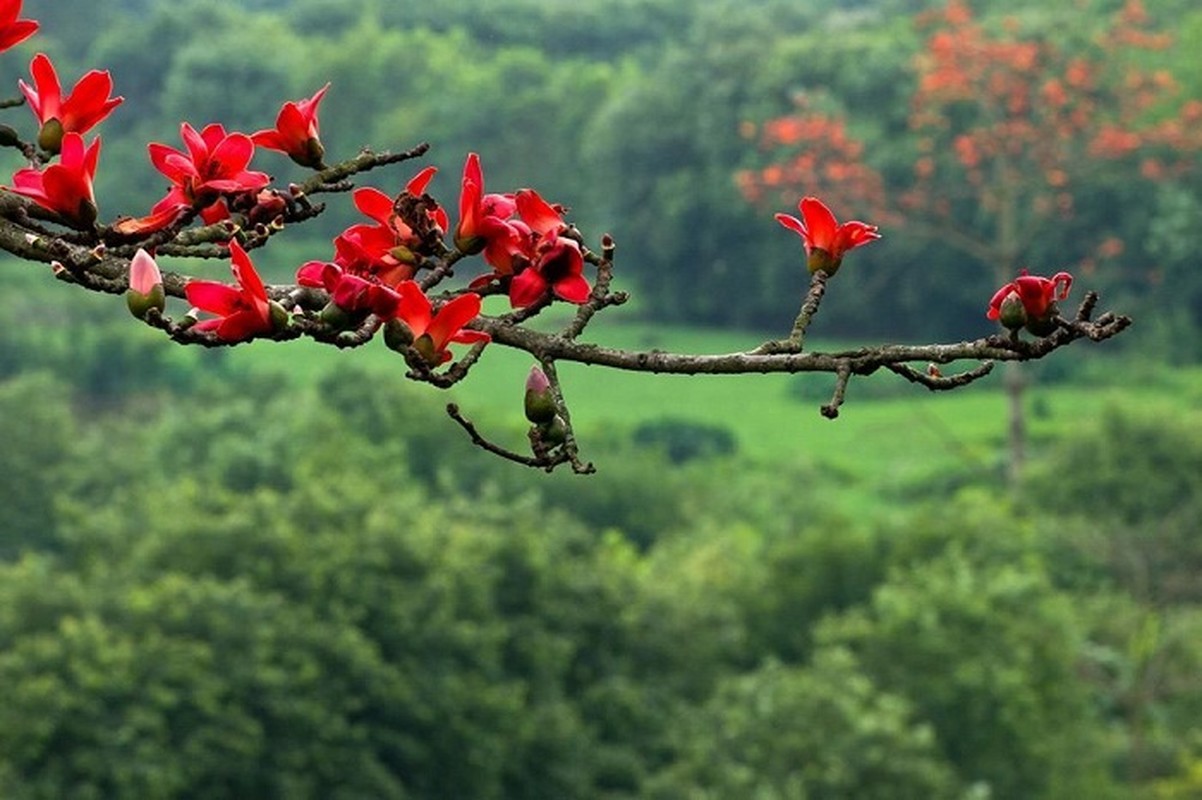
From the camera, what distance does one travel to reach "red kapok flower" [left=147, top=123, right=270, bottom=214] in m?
2.85

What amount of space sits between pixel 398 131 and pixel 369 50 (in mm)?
9898

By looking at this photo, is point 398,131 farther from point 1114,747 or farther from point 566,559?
point 1114,747

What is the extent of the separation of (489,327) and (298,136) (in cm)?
42

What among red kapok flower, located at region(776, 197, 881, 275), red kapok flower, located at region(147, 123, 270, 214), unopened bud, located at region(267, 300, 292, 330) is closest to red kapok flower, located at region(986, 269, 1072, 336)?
red kapok flower, located at region(776, 197, 881, 275)

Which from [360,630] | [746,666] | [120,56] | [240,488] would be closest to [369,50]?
[120,56]

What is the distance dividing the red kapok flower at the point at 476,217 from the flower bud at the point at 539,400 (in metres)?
0.22

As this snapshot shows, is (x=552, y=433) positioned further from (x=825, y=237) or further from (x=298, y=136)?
(x=298, y=136)

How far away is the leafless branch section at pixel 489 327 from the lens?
101 inches

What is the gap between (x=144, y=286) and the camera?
2.62 metres

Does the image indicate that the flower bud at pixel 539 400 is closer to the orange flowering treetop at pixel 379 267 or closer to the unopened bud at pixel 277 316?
the orange flowering treetop at pixel 379 267

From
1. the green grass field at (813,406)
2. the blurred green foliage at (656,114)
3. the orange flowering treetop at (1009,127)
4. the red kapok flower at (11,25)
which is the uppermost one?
the blurred green foliage at (656,114)

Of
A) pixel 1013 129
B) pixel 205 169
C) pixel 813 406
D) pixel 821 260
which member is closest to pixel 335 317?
pixel 205 169

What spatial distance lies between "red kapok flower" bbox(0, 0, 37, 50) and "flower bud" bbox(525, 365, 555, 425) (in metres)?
0.70

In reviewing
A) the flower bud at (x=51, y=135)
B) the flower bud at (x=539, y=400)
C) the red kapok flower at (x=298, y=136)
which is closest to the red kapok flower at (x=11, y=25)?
the flower bud at (x=51, y=135)
